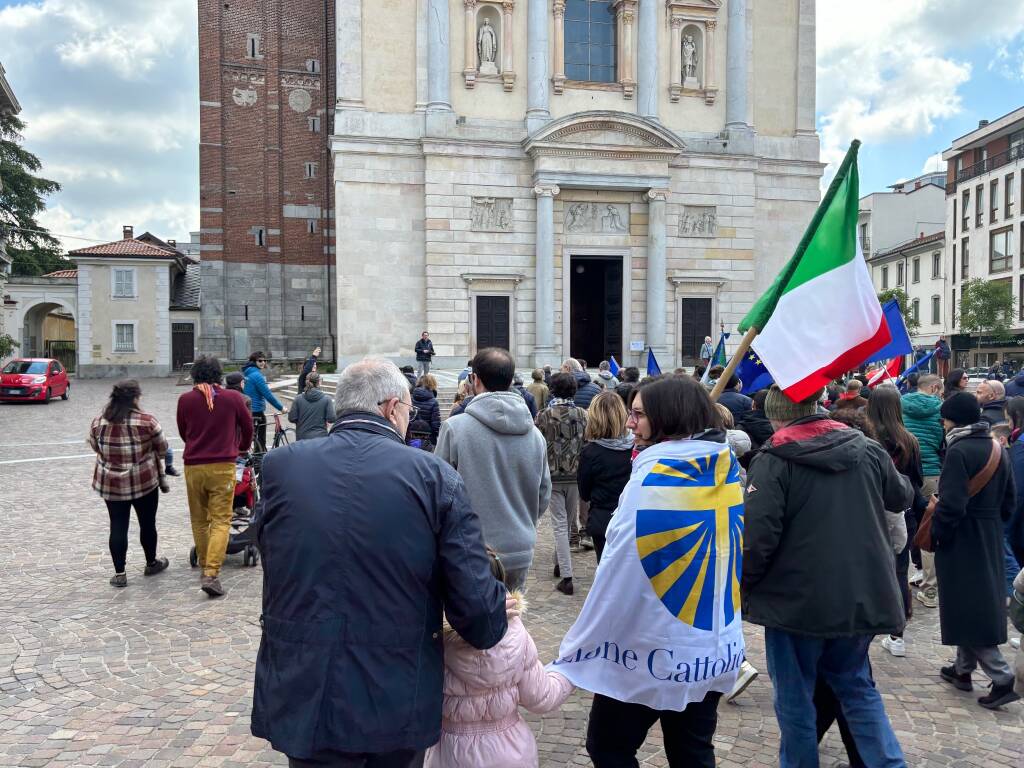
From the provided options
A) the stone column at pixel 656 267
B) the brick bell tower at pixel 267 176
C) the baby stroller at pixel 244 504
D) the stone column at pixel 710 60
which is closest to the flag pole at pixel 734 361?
the baby stroller at pixel 244 504

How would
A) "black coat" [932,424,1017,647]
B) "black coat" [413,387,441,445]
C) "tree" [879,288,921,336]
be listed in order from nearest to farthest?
"black coat" [932,424,1017,647] → "black coat" [413,387,441,445] → "tree" [879,288,921,336]

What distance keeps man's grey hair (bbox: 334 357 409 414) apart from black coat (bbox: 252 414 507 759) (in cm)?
17

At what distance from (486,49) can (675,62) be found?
278 inches

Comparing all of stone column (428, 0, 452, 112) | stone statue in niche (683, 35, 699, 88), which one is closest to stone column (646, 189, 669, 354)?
stone statue in niche (683, 35, 699, 88)

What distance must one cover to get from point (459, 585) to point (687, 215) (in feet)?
91.0

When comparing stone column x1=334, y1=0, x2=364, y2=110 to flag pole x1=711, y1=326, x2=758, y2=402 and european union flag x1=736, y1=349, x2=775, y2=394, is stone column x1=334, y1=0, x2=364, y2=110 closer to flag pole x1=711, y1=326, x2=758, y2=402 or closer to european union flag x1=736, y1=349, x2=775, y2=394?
european union flag x1=736, y1=349, x2=775, y2=394

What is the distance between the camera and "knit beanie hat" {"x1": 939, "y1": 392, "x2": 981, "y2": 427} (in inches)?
188

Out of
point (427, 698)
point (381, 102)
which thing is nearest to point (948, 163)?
point (381, 102)

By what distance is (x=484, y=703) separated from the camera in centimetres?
260

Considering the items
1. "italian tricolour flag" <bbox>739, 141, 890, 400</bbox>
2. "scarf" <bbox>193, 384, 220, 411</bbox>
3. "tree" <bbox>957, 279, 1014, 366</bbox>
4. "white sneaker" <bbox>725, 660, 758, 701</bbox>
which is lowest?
"white sneaker" <bbox>725, 660, 758, 701</bbox>

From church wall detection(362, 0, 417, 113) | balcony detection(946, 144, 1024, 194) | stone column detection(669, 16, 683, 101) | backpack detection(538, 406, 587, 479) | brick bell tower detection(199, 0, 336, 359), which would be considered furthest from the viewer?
balcony detection(946, 144, 1024, 194)

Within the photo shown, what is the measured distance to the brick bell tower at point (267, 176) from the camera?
126 ft

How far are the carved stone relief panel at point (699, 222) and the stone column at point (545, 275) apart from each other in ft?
16.5

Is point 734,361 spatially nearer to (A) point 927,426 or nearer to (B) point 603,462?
(B) point 603,462
